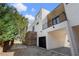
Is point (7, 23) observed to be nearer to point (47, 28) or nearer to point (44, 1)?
point (44, 1)

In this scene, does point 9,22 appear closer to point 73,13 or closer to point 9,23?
point 9,23

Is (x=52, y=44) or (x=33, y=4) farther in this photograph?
(x=52, y=44)

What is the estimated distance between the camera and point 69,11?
4.92 meters

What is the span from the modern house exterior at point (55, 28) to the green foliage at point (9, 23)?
1.16 metres

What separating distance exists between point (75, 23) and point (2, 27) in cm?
303

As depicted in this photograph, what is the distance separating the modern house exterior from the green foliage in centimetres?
116

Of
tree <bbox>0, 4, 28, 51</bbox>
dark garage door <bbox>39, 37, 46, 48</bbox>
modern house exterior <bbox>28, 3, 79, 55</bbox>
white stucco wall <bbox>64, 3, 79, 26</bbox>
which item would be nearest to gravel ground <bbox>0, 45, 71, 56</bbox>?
tree <bbox>0, 4, 28, 51</bbox>

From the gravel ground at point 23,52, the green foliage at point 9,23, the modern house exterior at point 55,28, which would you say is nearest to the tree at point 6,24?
the green foliage at point 9,23

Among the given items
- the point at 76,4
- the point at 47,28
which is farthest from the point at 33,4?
the point at 47,28

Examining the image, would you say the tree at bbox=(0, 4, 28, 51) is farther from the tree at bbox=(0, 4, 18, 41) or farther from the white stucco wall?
the white stucco wall

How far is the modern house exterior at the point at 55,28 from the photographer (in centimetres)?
489

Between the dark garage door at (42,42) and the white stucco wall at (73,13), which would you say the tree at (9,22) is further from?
the dark garage door at (42,42)

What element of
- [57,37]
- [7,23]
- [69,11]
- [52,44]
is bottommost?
[52,44]

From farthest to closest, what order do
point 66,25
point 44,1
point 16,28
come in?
1. point 66,25
2. point 16,28
3. point 44,1
